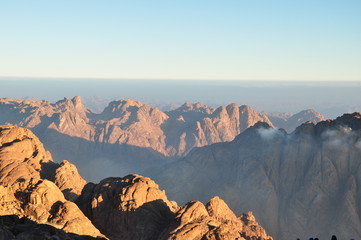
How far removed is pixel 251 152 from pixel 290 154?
2408 cm

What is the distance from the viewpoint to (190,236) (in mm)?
49688

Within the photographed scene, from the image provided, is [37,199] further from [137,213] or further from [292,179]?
[292,179]

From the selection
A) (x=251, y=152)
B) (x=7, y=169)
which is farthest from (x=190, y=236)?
(x=251, y=152)

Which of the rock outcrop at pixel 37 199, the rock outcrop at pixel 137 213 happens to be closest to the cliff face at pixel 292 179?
the rock outcrop at pixel 137 213

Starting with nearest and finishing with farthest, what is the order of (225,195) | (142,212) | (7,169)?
(142,212) → (7,169) → (225,195)

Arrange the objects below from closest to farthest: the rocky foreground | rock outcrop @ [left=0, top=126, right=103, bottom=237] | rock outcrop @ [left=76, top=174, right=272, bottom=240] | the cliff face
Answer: the rocky foreground → rock outcrop @ [left=0, top=126, right=103, bottom=237] → rock outcrop @ [left=76, top=174, right=272, bottom=240] → the cliff face

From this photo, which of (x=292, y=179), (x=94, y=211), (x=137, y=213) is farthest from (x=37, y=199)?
(x=292, y=179)

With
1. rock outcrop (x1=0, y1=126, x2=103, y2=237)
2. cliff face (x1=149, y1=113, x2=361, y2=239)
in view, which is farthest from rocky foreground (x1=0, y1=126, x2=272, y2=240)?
cliff face (x1=149, y1=113, x2=361, y2=239)

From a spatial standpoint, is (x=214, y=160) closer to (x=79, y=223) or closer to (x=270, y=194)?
(x=270, y=194)

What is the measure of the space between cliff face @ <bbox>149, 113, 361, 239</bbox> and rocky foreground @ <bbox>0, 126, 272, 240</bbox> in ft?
228

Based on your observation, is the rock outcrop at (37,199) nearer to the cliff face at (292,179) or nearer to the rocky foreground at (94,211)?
the rocky foreground at (94,211)

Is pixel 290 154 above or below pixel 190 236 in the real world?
below

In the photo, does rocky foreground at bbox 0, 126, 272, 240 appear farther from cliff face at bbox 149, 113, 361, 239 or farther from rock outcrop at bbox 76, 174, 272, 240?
cliff face at bbox 149, 113, 361, 239

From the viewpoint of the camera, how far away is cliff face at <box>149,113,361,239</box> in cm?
13636
